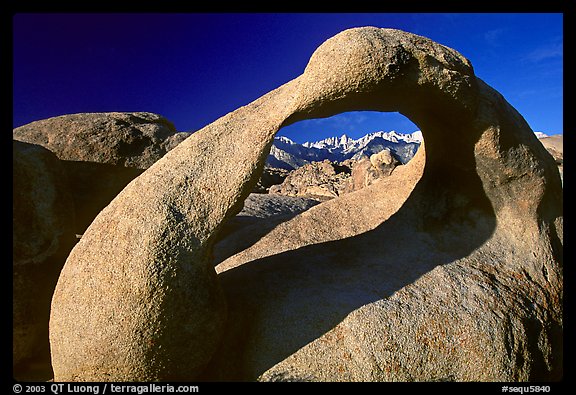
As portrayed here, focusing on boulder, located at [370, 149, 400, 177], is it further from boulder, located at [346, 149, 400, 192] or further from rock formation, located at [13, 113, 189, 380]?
rock formation, located at [13, 113, 189, 380]

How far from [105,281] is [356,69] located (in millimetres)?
1505

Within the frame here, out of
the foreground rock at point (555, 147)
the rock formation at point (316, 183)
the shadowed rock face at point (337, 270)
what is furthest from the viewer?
the rock formation at point (316, 183)

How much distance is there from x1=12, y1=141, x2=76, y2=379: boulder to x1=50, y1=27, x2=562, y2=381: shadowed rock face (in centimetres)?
80

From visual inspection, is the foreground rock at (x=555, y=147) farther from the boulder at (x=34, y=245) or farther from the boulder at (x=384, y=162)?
the boulder at (x=34, y=245)

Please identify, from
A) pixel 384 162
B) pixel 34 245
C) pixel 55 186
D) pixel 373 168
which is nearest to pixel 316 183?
pixel 384 162

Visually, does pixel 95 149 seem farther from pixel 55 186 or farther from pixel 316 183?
pixel 316 183

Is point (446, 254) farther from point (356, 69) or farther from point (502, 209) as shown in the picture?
point (356, 69)

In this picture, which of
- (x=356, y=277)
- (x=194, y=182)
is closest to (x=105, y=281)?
(x=194, y=182)

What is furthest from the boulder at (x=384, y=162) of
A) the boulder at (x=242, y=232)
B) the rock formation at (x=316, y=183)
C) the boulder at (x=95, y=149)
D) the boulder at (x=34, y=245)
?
the boulder at (x=34, y=245)

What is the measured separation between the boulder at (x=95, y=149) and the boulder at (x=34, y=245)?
0.31 m

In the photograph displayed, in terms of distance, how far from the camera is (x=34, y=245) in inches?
108

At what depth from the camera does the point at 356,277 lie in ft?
8.15

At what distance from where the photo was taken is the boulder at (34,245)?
105 inches

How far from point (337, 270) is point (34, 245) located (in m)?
1.89
